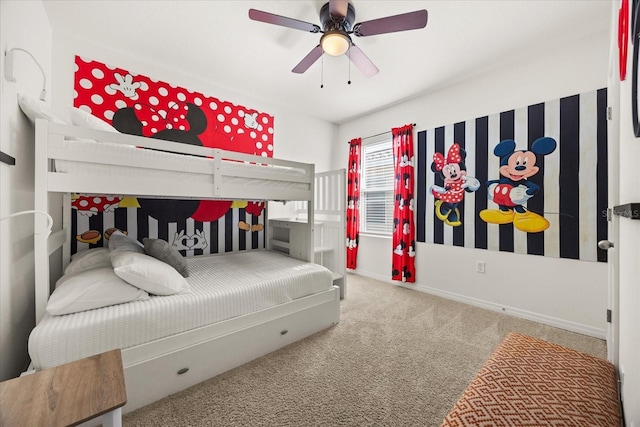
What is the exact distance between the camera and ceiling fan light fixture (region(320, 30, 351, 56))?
1.71 metres

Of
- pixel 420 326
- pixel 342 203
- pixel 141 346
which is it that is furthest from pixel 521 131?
pixel 141 346

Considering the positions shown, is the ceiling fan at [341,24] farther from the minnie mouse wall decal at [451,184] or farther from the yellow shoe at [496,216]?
the yellow shoe at [496,216]

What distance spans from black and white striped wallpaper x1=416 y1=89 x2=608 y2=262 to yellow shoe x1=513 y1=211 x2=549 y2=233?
1.4 inches

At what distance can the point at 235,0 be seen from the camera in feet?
5.78

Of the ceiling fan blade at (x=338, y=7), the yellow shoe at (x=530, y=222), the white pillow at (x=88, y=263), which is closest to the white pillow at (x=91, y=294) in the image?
the white pillow at (x=88, y=263)

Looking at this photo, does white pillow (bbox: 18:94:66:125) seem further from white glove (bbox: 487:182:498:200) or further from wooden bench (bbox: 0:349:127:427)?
white glove (bbox: 487:182:498:200)

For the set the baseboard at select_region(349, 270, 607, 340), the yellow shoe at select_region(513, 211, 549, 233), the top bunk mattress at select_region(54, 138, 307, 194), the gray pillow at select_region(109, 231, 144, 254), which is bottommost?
the baseboard at select_region(349, 270, 607, 340)

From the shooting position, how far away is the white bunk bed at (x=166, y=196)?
4.20 ft

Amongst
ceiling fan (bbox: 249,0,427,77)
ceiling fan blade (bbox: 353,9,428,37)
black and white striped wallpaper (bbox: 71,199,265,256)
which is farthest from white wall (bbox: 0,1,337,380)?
ceiling fan blade (bbox: 353,9,428,37)


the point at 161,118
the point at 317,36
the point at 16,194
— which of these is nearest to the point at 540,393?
the point at 16,194

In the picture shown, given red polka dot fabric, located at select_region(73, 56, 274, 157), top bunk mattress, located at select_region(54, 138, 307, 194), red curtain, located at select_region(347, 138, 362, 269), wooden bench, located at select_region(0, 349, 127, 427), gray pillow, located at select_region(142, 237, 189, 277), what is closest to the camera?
wooden bench, located at select_region(0, 349, 127, 427)

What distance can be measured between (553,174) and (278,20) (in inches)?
100.0

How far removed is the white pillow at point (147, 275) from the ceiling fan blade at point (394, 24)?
198 centimetres

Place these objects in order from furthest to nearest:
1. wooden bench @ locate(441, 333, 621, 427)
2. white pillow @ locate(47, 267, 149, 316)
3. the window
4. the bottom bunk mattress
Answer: the window → white pillow @ locate(47, 267, 149, 316) → the bottom bunk mattress → wooden bench @ locate(441, 333, 621, 427)
